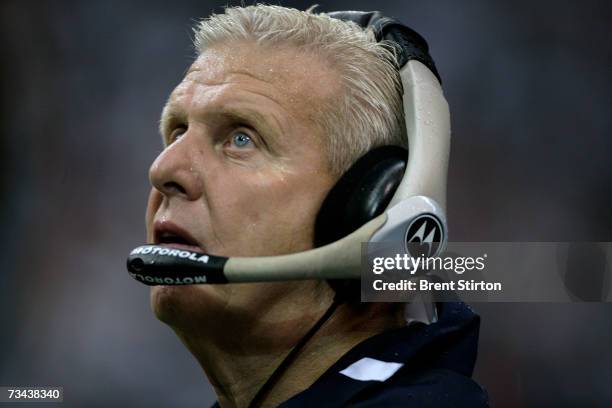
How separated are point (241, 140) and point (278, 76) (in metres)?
0.13

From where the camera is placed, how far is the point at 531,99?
9.12 ft

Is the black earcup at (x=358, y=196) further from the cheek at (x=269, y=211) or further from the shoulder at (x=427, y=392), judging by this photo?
the shoulder at (x=427, y=392)

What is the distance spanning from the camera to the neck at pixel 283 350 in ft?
4.64

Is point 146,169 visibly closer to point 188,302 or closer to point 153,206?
point 153,206

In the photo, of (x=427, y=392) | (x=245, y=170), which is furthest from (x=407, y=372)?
(x=245, y=170)

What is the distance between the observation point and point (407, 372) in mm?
1376

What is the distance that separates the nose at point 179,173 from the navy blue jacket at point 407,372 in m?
0.35

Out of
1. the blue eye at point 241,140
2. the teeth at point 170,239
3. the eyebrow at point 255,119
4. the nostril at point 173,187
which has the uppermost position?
the eyebrow at point 255,119

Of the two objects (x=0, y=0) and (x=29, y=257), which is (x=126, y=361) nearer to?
(x=29, y=257)

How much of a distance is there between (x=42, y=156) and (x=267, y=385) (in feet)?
7.30

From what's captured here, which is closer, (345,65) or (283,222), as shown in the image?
(283,222)

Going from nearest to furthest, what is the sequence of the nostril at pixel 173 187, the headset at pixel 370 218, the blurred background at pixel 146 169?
the headset at pixel 370 218 → the nostril at pixel 173 187 → the blurred background at pixel 146 169

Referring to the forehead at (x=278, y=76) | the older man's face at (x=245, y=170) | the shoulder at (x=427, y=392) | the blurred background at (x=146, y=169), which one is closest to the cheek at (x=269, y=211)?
the older man's face at (x=245, y=170)

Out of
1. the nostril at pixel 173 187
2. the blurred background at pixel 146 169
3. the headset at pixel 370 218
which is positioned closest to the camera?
the headset at pixel 370 218
